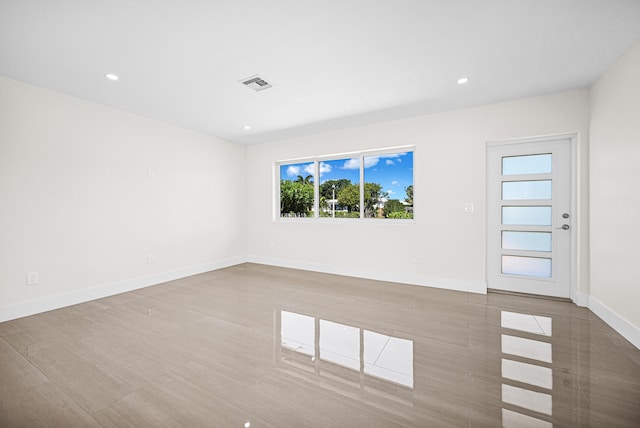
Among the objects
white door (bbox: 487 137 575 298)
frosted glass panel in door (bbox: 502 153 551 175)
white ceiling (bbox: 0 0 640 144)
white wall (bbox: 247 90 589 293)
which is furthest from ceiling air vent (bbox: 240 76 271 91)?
frosted glass panel in door (bbox: 502 153 551 175)

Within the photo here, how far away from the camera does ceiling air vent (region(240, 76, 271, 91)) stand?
2857 mm

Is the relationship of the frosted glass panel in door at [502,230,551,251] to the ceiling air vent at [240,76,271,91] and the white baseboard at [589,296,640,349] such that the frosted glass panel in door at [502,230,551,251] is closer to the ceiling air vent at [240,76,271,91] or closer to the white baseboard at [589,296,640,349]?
the white baseboard at [589,296,640,349]

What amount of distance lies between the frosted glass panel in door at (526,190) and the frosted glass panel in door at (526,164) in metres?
0.14

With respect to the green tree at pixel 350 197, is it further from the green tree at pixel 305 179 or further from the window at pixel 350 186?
the green tree at pixel 305 179

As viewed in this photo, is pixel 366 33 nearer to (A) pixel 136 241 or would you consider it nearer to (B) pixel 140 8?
(B) pixel 140 8

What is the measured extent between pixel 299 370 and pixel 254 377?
12.5 inches

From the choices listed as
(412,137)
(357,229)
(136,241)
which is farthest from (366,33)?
(136,241)

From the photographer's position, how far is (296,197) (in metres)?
5.48

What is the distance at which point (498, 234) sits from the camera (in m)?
3.66

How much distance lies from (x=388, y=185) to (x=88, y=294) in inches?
178

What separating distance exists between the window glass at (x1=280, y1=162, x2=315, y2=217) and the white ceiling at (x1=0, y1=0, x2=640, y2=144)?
75.4 inches

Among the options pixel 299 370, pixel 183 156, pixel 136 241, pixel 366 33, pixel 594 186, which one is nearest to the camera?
pixel 299 370

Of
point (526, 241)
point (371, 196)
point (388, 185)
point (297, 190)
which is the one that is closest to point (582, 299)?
point (526, 241)

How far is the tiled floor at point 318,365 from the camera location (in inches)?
59.0
